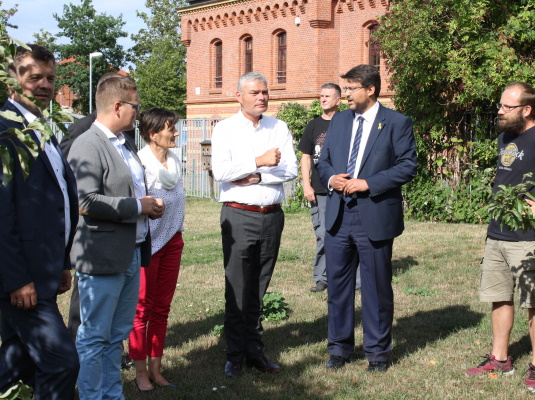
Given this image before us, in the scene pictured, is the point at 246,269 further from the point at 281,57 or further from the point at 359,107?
the point at 281,57

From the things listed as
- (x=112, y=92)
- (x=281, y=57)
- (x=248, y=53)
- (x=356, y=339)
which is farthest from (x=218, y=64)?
(x=112, y=92)

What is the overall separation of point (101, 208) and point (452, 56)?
38.1ft

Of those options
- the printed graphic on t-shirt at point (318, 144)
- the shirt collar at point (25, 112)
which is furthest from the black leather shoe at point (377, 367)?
the shirt collar at point (25, 112)

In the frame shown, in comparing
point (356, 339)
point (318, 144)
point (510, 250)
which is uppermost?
point (318, 144)

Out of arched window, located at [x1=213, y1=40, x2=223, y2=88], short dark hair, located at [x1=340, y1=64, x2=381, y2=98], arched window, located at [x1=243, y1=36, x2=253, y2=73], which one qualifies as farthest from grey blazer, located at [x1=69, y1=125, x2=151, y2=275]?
arched window, located at [x1=213, y1=40, x2=223, y2=88]

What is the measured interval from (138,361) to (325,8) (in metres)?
28.3

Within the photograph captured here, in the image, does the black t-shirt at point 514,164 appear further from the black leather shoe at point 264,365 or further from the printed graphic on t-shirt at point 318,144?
the printed graphic on t-shirt at point 318,144

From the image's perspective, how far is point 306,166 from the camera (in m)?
8.80

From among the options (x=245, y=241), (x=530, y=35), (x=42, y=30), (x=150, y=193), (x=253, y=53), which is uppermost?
(x=42, y=30)

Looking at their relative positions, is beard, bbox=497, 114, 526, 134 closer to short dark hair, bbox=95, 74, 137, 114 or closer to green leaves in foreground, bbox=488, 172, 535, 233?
green leaves in foreground, bbox=488, 172, 535, 233

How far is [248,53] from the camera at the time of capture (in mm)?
36500

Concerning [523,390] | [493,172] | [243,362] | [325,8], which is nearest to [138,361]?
[243,362]

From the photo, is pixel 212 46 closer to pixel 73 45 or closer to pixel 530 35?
pixel 530 35

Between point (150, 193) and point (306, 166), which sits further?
point (306, 166)
